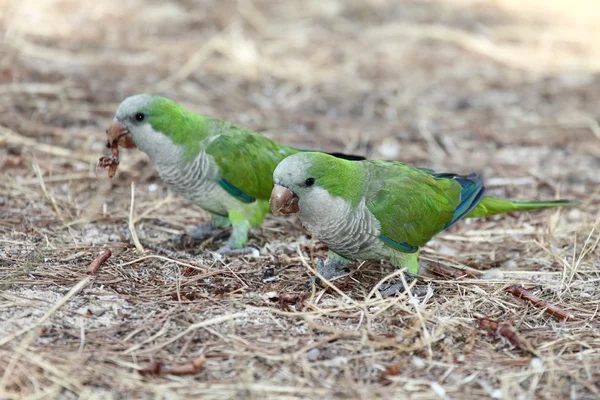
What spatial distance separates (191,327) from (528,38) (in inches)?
385

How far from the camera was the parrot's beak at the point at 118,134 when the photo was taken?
187 inches

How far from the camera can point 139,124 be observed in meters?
4.76

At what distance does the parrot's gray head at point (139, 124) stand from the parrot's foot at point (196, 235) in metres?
0.77

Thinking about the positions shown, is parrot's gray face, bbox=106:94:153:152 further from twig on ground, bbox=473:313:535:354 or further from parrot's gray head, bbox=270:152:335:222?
twig on ground, bbox=473:313:535:354

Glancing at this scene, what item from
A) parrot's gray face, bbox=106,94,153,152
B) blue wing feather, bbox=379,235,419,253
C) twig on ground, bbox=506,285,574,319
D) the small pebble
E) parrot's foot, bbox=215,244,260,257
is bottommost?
twig on ground, bbox=506,285,574,319

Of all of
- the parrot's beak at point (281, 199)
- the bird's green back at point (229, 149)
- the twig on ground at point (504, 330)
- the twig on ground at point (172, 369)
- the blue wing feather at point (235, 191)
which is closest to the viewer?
the twig on ground at point (172, 369)

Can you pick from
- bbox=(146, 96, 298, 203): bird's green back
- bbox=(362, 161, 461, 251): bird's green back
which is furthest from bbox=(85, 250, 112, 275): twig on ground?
bbox=(362, 161, 461, 251): bird's green back

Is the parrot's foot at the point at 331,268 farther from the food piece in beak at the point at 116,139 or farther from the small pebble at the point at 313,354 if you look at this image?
the food piece in beak at the point at 116,139

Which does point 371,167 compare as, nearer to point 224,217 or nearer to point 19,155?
point 224,217

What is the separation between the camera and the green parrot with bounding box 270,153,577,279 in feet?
13.2

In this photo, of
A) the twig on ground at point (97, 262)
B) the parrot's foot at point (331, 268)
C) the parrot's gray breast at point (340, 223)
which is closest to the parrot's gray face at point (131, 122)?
the twig on ground at point (97, 262)

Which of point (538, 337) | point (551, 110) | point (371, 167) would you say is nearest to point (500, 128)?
point (551, 110)

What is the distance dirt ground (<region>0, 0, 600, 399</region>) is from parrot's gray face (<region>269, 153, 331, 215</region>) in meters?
0.56

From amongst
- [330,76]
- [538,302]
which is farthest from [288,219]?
[330,76]
